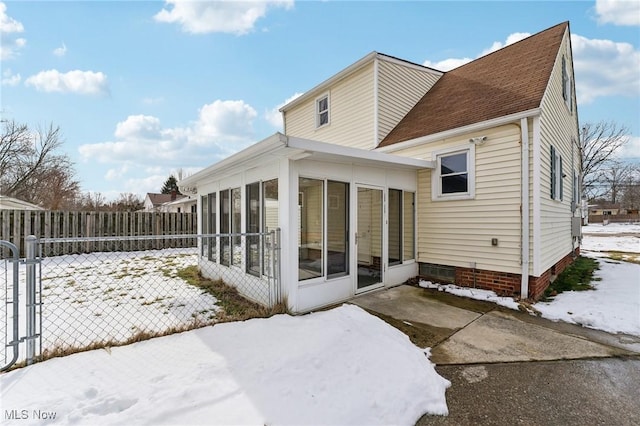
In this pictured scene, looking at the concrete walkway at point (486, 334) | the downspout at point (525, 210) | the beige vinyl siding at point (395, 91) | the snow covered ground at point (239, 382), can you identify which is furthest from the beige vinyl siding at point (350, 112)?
the snow covered ground at point (239, 382)

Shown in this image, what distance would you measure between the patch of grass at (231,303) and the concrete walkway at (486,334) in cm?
163

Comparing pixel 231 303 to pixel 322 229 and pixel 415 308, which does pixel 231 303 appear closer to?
pixel 322 229

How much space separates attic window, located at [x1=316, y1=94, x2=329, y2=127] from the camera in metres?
10.6

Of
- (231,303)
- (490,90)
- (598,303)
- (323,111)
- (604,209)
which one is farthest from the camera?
(604,209)

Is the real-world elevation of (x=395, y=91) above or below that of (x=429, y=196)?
above

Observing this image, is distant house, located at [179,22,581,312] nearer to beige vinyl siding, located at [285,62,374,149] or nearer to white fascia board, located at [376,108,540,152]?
white fascia board, located at [376,108,540,152]

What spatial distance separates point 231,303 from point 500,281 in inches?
208

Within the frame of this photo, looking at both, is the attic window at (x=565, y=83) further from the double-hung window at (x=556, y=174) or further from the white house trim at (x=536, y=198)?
the white house trim at (x=536, y=198)

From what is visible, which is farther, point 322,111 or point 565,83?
point 322,111

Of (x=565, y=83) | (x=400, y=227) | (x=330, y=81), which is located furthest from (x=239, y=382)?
(x=565, y=83)

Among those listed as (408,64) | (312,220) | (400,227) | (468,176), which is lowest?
(400,227)

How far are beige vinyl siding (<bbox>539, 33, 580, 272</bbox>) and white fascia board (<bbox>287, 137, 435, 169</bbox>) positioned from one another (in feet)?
7.43

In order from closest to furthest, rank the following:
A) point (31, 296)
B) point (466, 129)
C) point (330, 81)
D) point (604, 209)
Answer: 1. point (31, 296)
2. point (466, 129)
3. point (330, 81)
4. point (604, 209)

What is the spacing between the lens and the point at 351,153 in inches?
189
